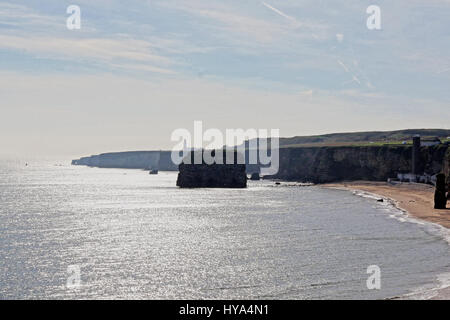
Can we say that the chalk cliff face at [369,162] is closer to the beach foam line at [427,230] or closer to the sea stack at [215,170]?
the beach foam line at [427,230]

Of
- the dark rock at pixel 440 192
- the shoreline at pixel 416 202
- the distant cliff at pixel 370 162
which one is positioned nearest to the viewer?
the shoreline at pixel 416 202

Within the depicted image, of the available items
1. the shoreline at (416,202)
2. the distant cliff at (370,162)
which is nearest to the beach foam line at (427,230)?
the shoreline at (416,202)

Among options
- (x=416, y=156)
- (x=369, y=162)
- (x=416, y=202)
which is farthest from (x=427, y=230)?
(x=369, y=162)

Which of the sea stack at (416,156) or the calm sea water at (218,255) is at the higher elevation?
the sea stack at (416,156)

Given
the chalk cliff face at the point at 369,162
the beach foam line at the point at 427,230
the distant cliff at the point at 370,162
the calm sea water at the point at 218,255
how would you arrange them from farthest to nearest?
the chalk cliff face at the point at 369,162
the distant cliff at the point at 370,162
the calm sea water at the point at 218,255
the beach foam line at the point at 427,230

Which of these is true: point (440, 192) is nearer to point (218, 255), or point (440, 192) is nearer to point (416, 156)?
point (218, 255)
